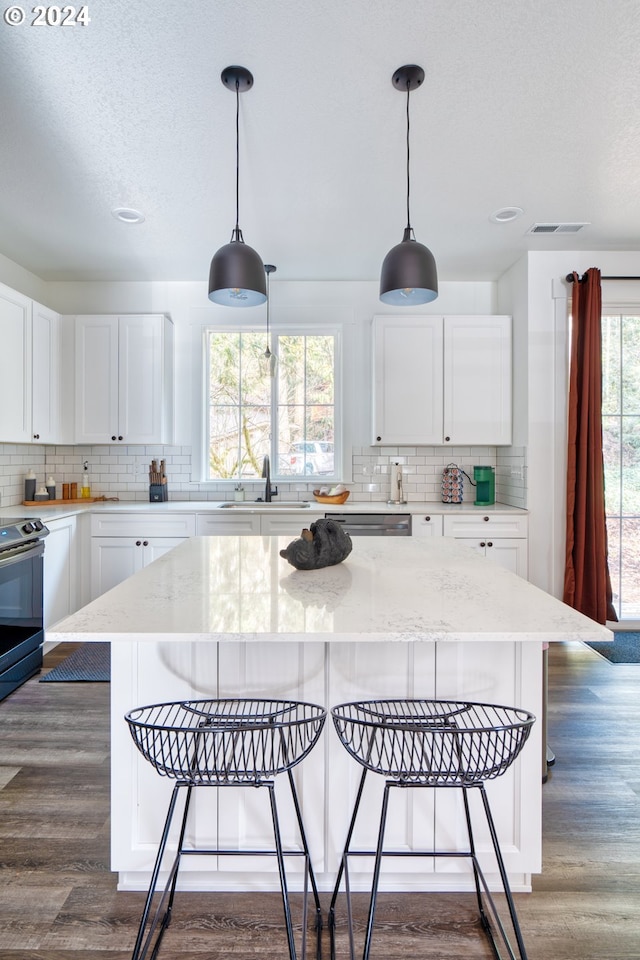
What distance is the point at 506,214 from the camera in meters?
3.24

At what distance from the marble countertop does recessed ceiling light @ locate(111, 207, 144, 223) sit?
2.27 m

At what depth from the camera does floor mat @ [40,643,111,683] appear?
3.13 metres

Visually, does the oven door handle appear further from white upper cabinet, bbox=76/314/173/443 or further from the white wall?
the white wall

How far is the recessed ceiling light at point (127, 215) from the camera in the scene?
10.3 ft

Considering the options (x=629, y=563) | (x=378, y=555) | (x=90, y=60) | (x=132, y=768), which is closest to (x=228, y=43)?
(x=90, y=60)

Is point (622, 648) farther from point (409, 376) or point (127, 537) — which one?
point (127, 537)

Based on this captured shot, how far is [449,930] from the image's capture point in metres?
1.49

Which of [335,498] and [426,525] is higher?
[335,498]

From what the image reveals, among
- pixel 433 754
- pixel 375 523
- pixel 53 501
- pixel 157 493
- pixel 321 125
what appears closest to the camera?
pixel 433 754

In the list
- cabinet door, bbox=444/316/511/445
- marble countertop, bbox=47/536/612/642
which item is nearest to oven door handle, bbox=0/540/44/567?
marble countertop, bbox=47/536/612/642

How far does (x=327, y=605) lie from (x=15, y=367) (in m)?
3.25

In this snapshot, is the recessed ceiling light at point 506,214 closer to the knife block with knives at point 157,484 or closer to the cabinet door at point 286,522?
the cabinet door at point 286,522

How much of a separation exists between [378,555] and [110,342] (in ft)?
10.3

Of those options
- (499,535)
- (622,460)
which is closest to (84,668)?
(499,535)
